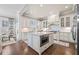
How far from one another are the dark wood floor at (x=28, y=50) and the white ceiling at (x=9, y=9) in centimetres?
58

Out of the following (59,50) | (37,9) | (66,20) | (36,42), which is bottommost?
(59,50)

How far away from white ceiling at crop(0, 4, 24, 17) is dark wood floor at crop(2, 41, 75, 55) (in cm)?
58

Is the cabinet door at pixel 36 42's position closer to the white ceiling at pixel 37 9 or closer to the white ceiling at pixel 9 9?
the white ceiling at pixel 37 9

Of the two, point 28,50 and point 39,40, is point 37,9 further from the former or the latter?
point 28,50

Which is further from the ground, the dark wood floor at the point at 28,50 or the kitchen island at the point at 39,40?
the kitchen island at the point at 39,40

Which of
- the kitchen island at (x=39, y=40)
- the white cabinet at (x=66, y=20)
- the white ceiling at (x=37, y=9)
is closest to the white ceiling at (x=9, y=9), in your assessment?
the white ceiling at (x=37, y=9)

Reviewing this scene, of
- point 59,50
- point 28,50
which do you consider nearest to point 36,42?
point 28,50

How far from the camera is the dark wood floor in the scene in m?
2.11

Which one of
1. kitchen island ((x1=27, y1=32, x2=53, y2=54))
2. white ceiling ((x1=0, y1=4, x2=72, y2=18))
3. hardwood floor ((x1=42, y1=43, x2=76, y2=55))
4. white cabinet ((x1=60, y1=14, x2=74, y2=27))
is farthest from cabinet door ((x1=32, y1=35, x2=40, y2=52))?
white cabinet ((x1=60, y1=14, x2=74, y2=27))

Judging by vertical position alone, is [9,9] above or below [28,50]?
above

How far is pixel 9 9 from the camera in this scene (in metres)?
2.09

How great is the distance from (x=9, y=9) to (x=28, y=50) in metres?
0.87

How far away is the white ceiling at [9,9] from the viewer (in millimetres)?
2086
